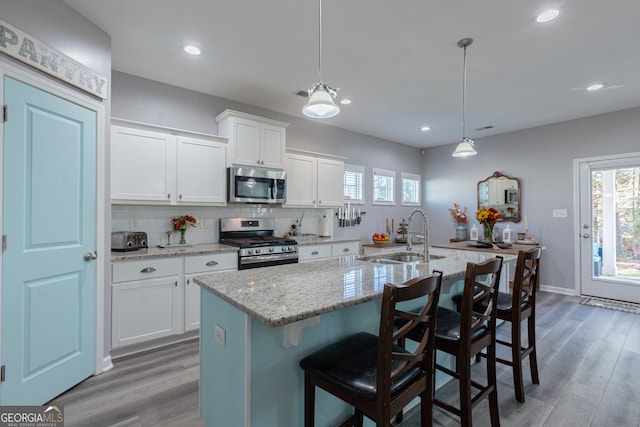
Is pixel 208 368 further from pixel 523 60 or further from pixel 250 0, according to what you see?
pixel 523 60

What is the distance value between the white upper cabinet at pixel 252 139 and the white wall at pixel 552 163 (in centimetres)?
406

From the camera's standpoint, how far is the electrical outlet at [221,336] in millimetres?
1492

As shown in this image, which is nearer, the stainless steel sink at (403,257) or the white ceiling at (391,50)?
the white ceiling at (391,50)

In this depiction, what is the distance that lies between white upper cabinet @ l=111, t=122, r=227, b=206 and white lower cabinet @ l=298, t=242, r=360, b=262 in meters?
1.19

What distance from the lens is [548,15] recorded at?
2.26 meters

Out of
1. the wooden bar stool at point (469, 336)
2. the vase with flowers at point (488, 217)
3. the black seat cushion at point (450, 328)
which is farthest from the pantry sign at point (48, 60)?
the vase with flowers at point (488, 217)

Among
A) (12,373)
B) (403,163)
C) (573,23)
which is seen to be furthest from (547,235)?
(12,373)

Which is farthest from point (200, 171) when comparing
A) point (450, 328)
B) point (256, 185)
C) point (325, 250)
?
point (450, 328)

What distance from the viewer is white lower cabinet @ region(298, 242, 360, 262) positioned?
12.9ft

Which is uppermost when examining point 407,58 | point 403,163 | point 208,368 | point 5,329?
point 407,58

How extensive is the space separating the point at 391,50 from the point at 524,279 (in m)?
2.18

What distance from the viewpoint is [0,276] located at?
176cm

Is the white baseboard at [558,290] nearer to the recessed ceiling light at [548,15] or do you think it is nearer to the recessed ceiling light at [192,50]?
the recessed ceiling light at [548,15]

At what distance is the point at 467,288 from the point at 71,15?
3.22 m
